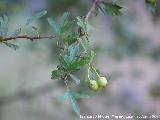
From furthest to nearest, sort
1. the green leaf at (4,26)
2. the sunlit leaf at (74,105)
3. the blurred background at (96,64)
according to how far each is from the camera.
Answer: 1. the blurred background at (96,64)
2. the green leaf at (4,26)
3. the sunlit leaf at (74,105)

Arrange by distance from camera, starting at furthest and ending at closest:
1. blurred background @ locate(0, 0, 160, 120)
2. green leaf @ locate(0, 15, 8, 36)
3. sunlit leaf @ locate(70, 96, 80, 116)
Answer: blurred background @ locate(0, 0, 160, 120) < green leaf @ locate(0, 15, 8, 36) < sunlit leaf @ locate(70, 96, 80, 116)

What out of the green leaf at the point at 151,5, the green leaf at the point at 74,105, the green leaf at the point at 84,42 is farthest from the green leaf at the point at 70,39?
the green leaf at the point at 151,5

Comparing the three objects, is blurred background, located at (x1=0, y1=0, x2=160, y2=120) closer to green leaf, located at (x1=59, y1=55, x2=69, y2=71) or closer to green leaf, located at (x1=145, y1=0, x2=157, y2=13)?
green leaf, located at (x1=145, y1=0, x2=157, y2=13)

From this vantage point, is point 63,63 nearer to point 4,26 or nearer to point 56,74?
point 56,74

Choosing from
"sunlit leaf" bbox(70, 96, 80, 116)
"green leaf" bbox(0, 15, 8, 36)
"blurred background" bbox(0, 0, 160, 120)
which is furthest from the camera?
"blurred background" bbox(0, 0, 160, 120)

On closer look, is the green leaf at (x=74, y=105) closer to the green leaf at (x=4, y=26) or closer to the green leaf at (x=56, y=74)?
the green leaf at (x=56, y=74)

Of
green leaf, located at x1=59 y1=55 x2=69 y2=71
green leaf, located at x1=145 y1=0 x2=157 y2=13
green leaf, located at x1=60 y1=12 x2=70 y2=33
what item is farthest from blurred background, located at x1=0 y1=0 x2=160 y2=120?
green leaf, located at x1=59 y1=55 x2=69 y2=71

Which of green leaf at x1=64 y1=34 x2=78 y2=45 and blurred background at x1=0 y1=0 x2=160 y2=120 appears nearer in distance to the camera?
green leaf at x1=64 y1=34 x2=78 y2=45

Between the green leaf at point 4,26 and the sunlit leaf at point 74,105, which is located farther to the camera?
the green leaf at point 4,26

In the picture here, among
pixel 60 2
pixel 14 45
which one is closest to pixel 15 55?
pixel 60 2
